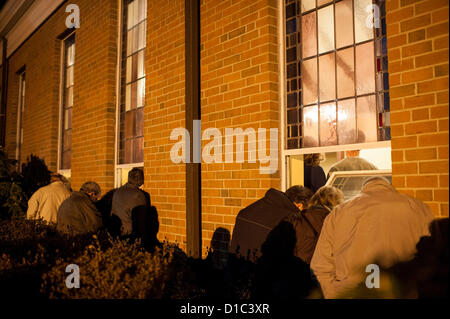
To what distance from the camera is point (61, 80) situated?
9.73 meters

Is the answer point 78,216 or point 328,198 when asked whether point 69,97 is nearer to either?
point 78,216

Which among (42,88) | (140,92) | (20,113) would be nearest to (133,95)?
(140,92)

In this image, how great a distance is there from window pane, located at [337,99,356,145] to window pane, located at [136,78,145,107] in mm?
3735

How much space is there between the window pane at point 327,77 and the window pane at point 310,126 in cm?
18

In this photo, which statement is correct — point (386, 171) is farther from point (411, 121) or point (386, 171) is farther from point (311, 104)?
point (311, 104)

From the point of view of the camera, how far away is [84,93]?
26.7 feet

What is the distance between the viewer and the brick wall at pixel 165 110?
222 inches

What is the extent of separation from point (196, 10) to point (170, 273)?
337 cm

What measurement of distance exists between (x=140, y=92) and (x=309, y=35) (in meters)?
3.40

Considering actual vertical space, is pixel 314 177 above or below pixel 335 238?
above

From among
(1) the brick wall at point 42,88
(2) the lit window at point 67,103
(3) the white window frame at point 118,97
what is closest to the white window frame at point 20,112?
(1) the brick wall at point 42,88

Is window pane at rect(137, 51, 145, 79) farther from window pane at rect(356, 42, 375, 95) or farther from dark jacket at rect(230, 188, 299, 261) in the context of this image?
dark jacket at rect(230, 188, 299, 261)
